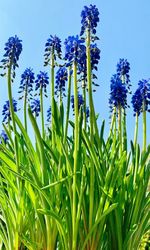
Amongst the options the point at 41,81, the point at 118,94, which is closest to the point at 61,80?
the point at 41,81

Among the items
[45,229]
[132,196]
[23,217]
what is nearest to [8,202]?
[23,217]

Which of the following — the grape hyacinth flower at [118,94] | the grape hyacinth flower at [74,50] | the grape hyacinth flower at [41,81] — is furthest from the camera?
the grape hyacinth flower at [41,81]

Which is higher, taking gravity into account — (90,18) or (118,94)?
(90,18)

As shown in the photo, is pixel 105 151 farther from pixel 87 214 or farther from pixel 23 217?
pixel 23 217

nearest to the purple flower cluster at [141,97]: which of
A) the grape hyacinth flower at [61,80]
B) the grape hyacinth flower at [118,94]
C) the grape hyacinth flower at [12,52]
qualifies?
the grape hyacinth flower at [118,94]

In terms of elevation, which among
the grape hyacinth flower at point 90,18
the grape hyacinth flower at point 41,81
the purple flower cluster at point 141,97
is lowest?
the purple flower cluster at point 141,97

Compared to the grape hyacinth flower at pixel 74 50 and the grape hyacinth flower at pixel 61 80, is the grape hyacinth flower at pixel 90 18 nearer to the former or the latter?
the grape hyacinth flower at pixel 74 50

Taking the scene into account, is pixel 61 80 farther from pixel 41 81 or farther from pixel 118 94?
pixel 118 94
